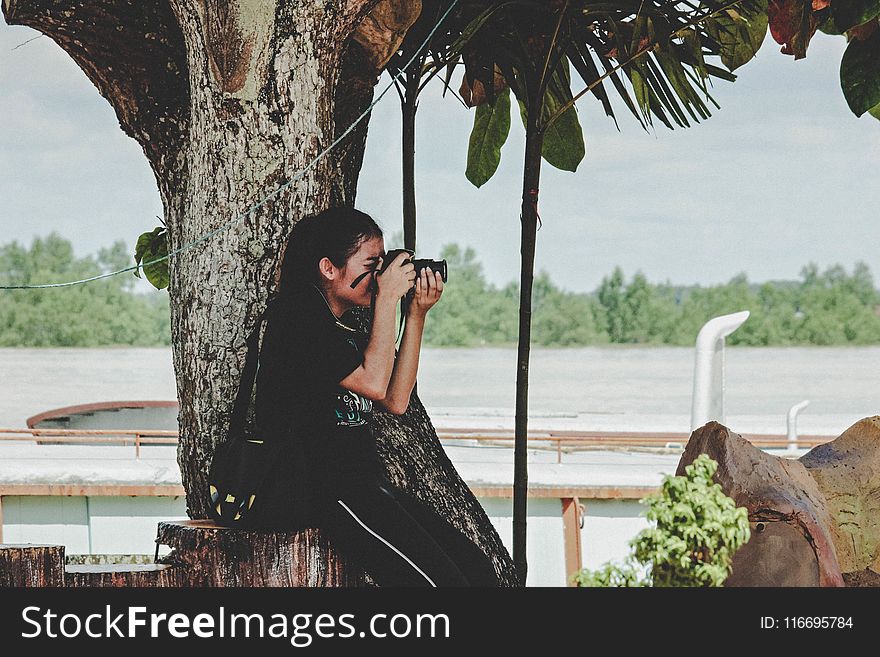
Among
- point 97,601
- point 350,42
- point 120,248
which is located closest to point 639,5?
point 350,42

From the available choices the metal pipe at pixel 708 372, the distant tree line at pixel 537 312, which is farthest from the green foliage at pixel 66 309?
the metal pipe at pixel 708 372

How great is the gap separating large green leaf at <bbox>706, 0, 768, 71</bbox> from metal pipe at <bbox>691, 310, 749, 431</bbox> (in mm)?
2454

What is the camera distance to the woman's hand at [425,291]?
2.05 meters

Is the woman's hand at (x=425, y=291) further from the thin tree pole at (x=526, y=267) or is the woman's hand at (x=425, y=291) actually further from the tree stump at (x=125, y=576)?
the thin tree pole at (x=526, y=267)

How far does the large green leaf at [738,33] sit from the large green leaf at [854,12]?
1.56ft

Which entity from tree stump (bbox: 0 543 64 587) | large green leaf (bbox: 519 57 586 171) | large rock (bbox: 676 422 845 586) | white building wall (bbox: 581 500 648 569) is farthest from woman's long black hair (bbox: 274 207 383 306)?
white building wall (bbox: 581 500 648 569)

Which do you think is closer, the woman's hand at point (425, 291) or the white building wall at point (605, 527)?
the woman's hand at point (425, 291)

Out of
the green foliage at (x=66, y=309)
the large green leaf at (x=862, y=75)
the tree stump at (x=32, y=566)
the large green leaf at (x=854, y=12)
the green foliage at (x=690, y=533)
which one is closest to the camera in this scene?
the green foliage at (x=690, y=533)

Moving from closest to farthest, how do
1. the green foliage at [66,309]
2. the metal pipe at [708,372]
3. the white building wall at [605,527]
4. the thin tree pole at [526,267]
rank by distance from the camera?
the thin tree pole at [526,267]
the white building wall at [605,527]
the metal pipe at [708,372]
the green foliage at [66,309]

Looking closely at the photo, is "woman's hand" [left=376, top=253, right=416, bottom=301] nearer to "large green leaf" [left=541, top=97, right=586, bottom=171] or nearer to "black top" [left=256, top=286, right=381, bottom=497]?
"black top" [left=256, top=286, right=381, bottom=497]

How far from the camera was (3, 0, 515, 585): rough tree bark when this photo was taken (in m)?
2.28

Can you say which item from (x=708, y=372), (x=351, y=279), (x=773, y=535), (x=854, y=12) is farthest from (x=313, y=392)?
(x=708, y=372)

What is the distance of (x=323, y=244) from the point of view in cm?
210

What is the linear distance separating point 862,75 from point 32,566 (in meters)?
2.08
